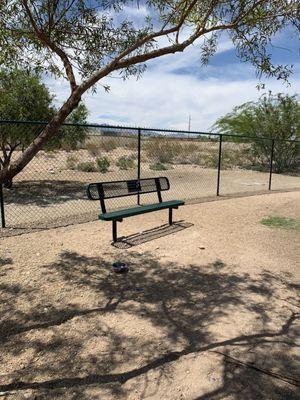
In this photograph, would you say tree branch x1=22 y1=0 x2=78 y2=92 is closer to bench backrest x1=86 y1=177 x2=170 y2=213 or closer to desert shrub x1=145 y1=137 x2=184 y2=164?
bench backrest x1=86 y1=177 x2=170 y2=213

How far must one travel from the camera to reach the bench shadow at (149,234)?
19.7 ft

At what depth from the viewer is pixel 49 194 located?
1160 cm

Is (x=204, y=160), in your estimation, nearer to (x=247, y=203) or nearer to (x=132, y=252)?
(x=247, y=203)

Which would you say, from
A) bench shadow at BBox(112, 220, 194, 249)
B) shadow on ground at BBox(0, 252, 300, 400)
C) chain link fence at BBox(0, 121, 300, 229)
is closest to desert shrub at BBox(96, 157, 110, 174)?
chain link fence at BBox(0, 121, 300, 229)

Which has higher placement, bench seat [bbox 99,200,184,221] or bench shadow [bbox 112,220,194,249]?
bench seat [bbox 99,200,184,221]

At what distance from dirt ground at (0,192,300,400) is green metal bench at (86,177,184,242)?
422mm

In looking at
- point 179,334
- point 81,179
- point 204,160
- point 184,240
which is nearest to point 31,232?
point 184,240

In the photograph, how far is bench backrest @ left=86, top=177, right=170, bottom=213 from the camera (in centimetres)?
629

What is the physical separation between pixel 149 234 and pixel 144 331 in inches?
125

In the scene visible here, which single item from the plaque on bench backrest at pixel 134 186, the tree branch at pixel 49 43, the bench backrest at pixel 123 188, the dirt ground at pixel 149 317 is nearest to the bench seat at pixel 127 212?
the bench backrest at pixel 123 188

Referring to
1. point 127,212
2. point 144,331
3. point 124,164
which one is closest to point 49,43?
point 144,331

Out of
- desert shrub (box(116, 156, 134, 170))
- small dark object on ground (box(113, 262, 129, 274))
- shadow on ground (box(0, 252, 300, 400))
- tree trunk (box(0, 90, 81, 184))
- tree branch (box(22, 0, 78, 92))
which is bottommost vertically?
shadow on ground (box(0, 252, 300, 400))

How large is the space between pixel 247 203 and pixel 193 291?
6.34 m

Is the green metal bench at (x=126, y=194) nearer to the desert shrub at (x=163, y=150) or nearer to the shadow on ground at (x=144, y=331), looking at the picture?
the shadow on ground at (x=144, y=331)
